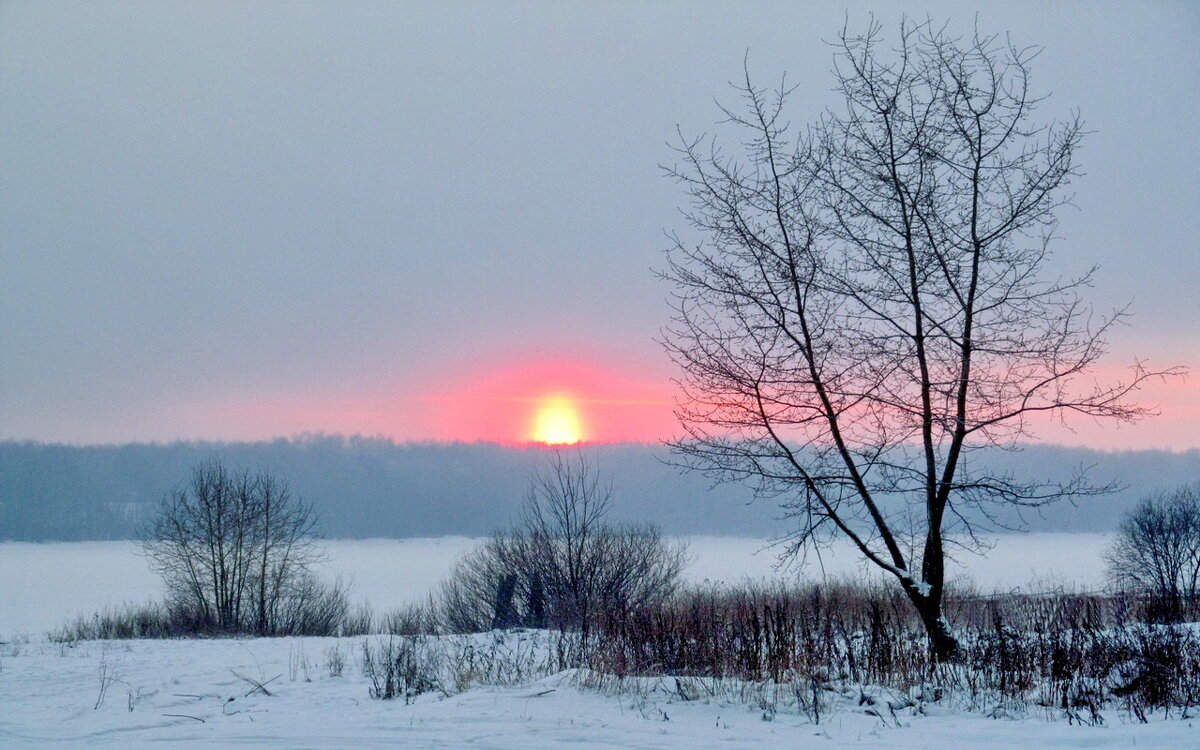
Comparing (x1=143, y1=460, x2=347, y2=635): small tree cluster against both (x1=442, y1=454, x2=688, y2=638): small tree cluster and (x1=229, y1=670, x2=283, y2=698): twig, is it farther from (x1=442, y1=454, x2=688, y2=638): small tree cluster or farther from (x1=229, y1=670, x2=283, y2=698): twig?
(x1=229, y1=670, x2=283, y2=698): twig

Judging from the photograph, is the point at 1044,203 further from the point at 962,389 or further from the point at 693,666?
the point at 693,666

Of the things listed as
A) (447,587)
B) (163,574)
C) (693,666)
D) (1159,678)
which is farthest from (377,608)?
(1159,678)

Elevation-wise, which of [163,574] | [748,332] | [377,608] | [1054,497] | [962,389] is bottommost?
[377,608]

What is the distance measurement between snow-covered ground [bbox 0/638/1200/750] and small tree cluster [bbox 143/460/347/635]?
104 feet

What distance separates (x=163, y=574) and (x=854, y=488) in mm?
43054

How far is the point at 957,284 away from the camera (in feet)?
36.1

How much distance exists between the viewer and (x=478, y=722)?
7.87 m

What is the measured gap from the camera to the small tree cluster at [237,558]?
4200cm

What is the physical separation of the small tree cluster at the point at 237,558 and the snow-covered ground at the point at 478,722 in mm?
31689

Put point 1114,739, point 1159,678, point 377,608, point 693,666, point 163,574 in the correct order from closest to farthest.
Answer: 1. point 1114,739
2. point 1159,678
3. point 693,666
4. point 163,574
5. point 377,608

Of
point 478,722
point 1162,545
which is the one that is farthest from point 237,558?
point 1162,545

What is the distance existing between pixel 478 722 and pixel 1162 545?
63.0 meters

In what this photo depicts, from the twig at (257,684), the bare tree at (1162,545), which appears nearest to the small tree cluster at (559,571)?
the twig at (257,684)

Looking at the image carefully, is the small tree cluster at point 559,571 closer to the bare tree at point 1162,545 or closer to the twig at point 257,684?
the twig at point 257,684
